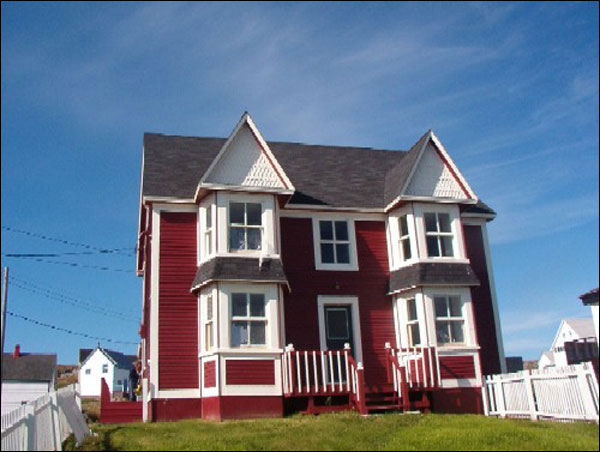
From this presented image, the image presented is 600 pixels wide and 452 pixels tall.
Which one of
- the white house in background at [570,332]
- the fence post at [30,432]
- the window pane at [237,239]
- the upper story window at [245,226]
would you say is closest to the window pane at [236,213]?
the upper story window at [245,226]

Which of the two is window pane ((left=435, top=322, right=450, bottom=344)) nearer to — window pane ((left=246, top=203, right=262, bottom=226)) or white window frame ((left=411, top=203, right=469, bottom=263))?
white window frame ((left=411, top=203, right=469, bottom=263))

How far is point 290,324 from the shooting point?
65.7 ft

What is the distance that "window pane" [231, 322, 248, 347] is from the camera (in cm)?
1838

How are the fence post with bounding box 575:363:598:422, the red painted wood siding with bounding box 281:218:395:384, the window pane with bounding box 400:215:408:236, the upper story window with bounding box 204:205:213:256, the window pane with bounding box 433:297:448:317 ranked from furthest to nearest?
1. the window pane with bounding box 400:215:408:236
2. the red painted wood siding with bounding box 281:218:395:384
3. the window pane with bounding box 433:297:448:317
4. the upper story window with bounding box 204:205:213:256
5. the fence post with bounding box 575:363:598:422

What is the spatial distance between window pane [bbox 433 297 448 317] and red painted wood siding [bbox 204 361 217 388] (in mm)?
7016

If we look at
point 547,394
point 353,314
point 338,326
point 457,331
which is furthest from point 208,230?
point 547,394

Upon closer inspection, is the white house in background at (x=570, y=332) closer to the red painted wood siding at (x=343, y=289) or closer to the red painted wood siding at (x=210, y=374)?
the red painted wood siding at (x=343, y=289)

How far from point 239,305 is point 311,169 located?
22.2 feet

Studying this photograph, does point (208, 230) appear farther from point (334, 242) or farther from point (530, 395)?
point (530, 395)

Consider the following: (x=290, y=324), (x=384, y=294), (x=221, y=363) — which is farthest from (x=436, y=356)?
(x=221, y=363)

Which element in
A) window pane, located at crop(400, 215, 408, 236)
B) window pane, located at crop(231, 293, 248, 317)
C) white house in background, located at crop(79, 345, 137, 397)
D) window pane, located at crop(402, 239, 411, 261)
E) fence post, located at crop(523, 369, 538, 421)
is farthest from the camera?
white house in background, located at crop(79, 345, 137, 397)

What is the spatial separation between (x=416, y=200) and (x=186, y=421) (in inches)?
380

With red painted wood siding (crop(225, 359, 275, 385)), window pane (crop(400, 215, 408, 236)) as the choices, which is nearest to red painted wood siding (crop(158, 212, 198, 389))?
red painted wood siding (crop(225, 359, 275, 385))

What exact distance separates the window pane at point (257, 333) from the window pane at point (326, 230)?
4470mm
